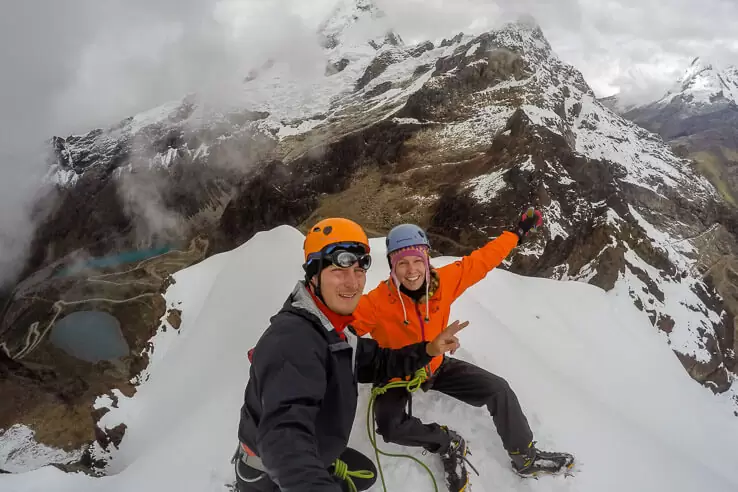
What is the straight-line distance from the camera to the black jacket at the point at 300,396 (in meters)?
2.34

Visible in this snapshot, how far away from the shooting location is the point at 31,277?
362 feet

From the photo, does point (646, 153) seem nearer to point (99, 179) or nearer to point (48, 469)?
point (48, 469)

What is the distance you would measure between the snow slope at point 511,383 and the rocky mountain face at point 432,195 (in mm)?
3547

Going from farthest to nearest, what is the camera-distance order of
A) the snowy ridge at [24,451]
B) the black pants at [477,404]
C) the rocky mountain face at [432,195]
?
the rocky mountain face at [432,195] → the snowy ridge at [24,451] → the black pants at [477,404]

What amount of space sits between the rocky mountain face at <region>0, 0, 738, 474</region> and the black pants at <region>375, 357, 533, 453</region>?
10510mm

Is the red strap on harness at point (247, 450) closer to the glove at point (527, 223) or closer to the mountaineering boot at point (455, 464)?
the mountaineering boot at point (455, 464)

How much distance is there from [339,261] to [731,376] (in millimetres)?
40845

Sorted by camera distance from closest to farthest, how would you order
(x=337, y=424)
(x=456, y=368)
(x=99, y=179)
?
(x=337, y=424), (x=456, y=368), (x=99, y=179)

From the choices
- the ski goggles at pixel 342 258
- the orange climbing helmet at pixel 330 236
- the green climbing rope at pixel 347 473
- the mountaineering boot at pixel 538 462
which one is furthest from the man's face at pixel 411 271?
the mountaineering boot at pixel 538 462

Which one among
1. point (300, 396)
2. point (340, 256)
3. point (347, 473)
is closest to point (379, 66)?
point (340, 256)

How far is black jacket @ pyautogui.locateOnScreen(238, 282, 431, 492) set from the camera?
92.3 inches

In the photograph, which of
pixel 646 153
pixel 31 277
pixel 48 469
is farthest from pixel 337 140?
pixel 31 277

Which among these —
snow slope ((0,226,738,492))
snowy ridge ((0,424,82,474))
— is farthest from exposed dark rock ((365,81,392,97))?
snowy ridge ((0,424,82,474))

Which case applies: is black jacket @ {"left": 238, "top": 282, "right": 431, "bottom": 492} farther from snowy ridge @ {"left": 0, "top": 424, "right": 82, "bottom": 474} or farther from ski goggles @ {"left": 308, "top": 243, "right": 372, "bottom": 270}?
snowy ridge @ {"left": 0, "top": 424, "right": 82, "bottom": 474}
